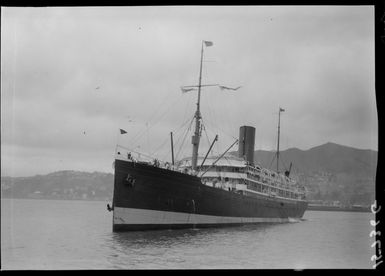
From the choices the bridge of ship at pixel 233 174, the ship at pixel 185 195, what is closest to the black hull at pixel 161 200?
the ship at pixel 185 195

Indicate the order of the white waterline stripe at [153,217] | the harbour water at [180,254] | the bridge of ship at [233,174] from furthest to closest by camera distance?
the bridge of ship at [233,174]
the white waterline stripe at [153,217]
the harbour water at [180,254]

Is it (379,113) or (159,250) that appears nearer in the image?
(379,113)

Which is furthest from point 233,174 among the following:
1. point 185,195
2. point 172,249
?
point 172,249

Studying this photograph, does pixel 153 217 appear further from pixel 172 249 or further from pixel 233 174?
pixel 233 174

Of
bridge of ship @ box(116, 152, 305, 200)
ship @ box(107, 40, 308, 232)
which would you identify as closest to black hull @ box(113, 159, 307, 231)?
ship @ box(107, 40, 308, 232)

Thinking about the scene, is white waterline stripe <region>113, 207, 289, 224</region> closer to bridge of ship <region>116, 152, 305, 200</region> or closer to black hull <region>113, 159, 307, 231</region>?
black hull <region>113, 159, 307, 231</region>

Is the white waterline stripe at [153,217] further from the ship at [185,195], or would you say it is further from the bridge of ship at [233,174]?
the bridge of ship at [233,174]

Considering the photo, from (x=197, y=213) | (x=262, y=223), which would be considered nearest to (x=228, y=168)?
(x=262, y=223)

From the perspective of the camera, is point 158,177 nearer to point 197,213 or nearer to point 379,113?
point 197,213
